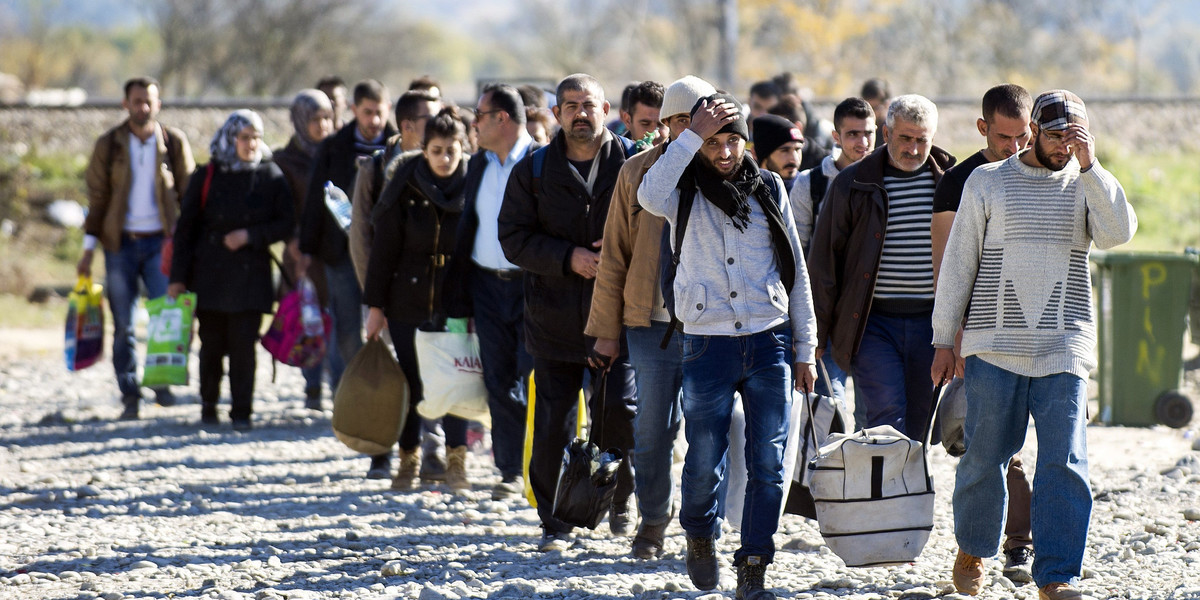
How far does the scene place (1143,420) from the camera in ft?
31.7

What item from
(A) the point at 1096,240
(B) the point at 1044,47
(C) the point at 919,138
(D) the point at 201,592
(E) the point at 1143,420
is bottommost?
(D) the point at 201,592

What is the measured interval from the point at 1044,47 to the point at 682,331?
55.7 metres

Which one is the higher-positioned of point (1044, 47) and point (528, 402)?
point (1044, 47)

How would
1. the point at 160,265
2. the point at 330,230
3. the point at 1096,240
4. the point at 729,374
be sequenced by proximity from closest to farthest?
the point at 1096,240 → the point at 729,374 → the point at 330,230 → the point at 160,265

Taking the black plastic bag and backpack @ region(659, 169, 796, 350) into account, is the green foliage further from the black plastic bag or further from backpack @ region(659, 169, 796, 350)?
backpack @ region(659, 169, 796, 350)

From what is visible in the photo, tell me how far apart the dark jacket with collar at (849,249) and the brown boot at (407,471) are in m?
2.83

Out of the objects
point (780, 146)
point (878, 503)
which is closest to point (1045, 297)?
point (878, 503)

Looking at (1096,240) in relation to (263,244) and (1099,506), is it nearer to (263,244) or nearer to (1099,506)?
(1099,506)

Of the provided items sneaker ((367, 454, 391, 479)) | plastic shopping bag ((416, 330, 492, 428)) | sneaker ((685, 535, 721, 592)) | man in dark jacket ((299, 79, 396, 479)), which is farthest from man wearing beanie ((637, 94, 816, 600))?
man in dark jacket ((299, 79, 396, 479))

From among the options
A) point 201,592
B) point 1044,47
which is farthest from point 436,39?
point 201,592

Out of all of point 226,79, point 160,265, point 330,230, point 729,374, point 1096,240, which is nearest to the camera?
point 1096,240

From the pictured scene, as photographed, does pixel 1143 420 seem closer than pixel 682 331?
No

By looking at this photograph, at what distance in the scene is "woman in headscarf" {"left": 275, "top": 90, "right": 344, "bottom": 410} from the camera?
10.2 meters

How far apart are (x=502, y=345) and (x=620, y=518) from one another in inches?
40.3
